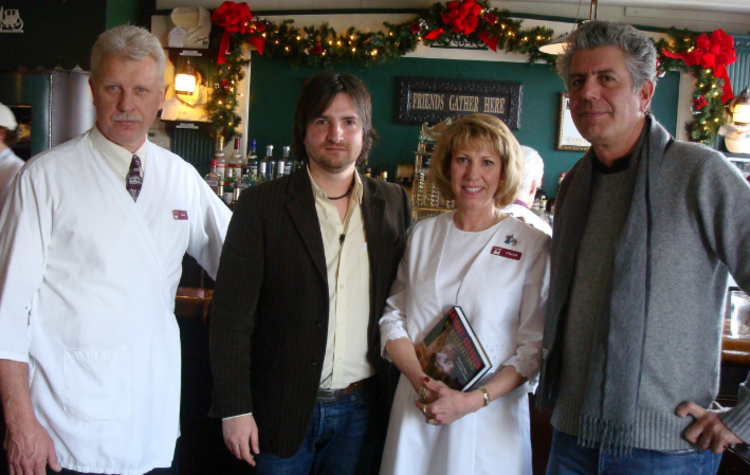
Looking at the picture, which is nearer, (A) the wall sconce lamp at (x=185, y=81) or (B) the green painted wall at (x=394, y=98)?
(A) the wall sconce lamp at (x=185, y=81)

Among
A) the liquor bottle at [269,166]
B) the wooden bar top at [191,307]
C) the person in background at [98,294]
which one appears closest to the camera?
the person in background at [98,294]

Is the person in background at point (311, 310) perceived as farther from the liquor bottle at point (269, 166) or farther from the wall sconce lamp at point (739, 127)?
the wall sconce lamp at point (739, 127)

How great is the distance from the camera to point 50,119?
4707 mm

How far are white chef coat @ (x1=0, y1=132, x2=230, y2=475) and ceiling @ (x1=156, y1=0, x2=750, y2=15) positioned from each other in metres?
4.17

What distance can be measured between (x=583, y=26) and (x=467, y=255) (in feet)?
2.07

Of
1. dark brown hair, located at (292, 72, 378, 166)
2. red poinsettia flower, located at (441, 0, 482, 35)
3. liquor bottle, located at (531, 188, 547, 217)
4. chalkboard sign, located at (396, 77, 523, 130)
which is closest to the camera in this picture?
dark brown hair, located at (292, 72, 378, 166)

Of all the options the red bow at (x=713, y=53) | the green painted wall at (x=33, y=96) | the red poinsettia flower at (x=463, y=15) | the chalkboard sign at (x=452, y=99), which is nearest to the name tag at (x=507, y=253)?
the red poinsettia flower at (x=463, y=15)

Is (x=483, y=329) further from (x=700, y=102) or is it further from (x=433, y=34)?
(x=700, y=102)

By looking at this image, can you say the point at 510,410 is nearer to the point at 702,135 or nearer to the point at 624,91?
the point at 624,91

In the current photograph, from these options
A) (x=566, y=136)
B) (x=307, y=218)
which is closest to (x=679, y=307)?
(x=307, y=218)

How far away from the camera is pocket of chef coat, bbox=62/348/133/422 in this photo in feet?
4.73

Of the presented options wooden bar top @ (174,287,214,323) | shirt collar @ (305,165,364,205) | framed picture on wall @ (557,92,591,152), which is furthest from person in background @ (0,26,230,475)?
framed picture on wall @ (557,92,591,152)

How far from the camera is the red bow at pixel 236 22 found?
493cm

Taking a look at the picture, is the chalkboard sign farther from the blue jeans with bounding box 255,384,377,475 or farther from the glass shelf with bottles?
the blue jeans with bounding box 255,384,377,475
